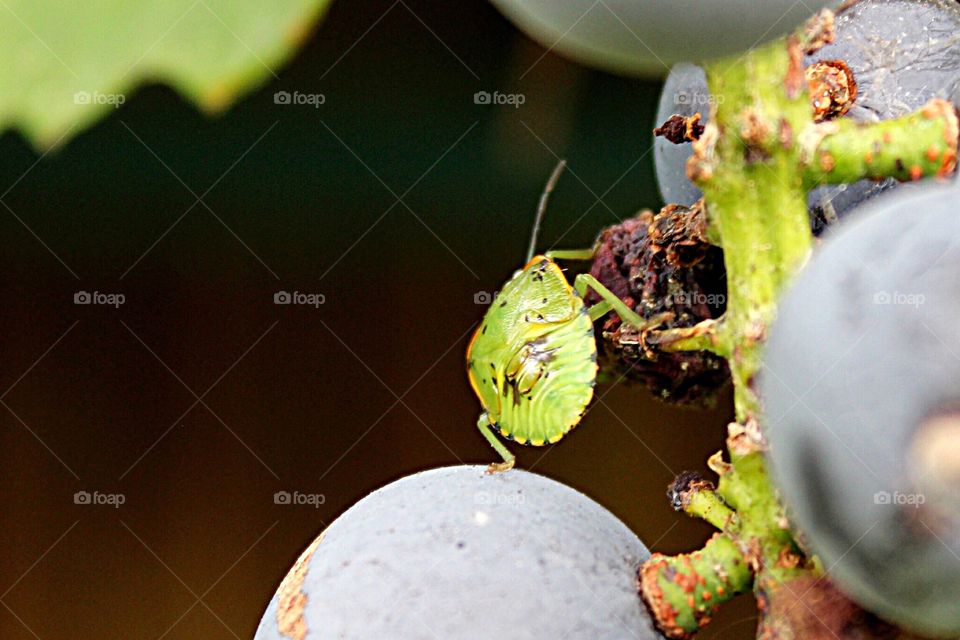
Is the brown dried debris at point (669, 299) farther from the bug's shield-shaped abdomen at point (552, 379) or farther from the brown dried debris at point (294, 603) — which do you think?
the brown dried debris at point (294, 603)

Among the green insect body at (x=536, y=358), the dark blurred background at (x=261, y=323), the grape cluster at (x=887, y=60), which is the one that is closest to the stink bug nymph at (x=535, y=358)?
the green insect body at (x=536, y=358)

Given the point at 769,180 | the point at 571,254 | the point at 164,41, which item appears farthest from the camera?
the point at 571,254

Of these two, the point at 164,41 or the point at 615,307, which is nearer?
the point at 164,41

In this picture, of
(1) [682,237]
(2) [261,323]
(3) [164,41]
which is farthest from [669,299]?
(2) [261,323]

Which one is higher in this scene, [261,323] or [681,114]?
[261,323]

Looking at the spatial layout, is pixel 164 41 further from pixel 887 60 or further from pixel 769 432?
pixel 887 60

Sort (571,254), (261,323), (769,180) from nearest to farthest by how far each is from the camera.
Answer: (769,180), (571,254), (261,323)
